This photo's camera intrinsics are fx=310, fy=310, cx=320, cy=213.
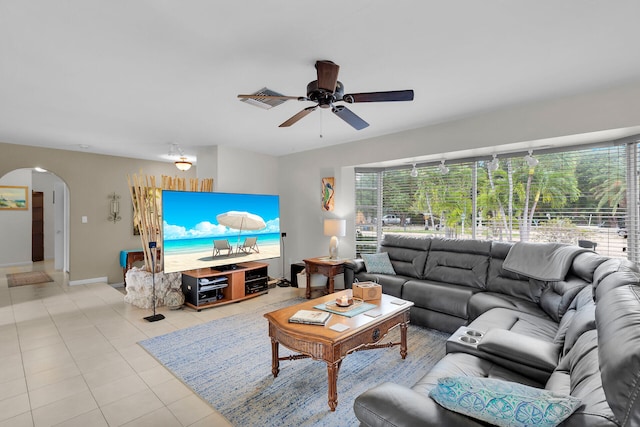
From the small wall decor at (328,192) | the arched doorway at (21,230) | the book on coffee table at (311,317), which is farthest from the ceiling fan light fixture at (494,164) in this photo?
the arched doorway at (21,230)

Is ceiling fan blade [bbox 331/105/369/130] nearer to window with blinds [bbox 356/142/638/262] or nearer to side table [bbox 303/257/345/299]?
window with blinds [bbox 356/142/638/262]

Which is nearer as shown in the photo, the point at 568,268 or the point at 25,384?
the point at 25,384

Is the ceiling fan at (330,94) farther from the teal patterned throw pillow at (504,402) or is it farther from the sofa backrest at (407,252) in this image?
the sofa backrest at (407,252)

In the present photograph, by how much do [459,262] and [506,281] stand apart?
22.5 inches

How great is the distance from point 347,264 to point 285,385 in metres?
2.16

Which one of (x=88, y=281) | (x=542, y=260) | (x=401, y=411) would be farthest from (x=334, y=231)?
(x=88, y=281)

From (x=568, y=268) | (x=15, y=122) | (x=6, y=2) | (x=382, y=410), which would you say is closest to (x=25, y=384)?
(x=6, y=2)

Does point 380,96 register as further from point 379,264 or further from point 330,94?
point 379,264

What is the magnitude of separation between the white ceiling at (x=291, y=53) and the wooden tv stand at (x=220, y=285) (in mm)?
2183

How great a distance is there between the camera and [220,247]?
457 cm

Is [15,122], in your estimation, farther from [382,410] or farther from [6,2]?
[382,410]

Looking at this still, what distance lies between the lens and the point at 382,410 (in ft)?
3.93

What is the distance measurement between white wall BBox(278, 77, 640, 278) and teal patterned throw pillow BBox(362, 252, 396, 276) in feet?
2.73

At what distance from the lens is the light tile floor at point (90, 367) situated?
2107 millimetres
